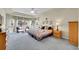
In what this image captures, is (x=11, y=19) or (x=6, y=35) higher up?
(x=11, y=19)

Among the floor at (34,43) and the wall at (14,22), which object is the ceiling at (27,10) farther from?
the floor at (34,43)

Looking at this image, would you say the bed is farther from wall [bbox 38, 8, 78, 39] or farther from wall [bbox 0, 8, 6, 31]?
wall [bbox 0, 8, 6, 31]

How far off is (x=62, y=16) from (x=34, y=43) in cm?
81

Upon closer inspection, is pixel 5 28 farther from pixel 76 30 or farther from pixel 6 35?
pixel 76 30

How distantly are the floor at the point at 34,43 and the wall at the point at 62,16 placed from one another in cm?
19

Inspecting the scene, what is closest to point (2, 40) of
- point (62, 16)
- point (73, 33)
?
point (62, 16)

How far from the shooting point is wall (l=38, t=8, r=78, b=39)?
263cm

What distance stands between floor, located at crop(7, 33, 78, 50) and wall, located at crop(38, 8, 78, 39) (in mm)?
192

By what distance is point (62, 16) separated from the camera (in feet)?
8.71

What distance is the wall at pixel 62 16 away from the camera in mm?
2629

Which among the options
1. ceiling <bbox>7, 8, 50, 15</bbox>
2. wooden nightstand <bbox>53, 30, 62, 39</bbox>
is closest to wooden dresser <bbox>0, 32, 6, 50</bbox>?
ceiling <bbox>7, 8, 50, 15</bbox>

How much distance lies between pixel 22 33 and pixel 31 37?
21cm
